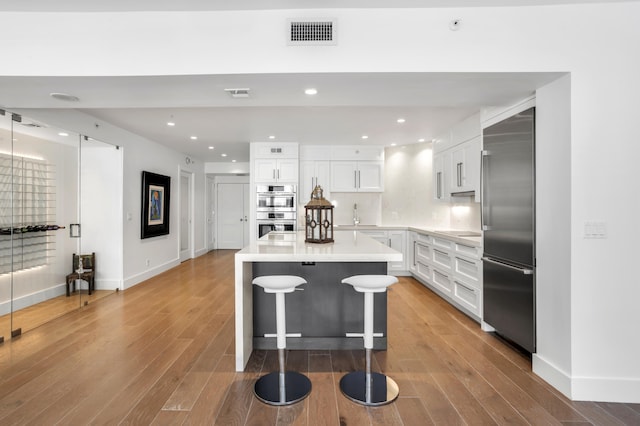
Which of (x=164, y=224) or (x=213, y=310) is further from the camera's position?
(x=164, y=224)

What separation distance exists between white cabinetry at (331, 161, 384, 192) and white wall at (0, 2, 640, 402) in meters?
3.95

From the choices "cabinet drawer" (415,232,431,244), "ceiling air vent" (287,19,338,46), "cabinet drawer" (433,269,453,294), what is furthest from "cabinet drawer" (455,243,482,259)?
"ceiling air vent" (287,19,338,46)

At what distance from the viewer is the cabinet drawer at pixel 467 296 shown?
3.40 m

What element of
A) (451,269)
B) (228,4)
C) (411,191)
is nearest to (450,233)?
(451,269)

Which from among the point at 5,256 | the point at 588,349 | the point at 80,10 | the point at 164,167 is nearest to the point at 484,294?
the point at 588,349

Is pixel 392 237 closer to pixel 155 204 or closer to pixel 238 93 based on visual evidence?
pixel 238 93

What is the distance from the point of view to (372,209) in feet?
21.1

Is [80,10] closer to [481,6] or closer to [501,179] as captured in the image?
[481,6]

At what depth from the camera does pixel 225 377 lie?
7.73ft

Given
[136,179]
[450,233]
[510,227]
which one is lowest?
[450,233]

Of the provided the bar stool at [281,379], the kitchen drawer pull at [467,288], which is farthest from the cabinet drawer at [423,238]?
the bar stool at [281,379]

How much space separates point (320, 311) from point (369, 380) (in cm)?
78

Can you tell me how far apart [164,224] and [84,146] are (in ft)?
7.08

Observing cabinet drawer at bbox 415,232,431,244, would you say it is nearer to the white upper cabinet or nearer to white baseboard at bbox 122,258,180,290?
the white upper cabinet
